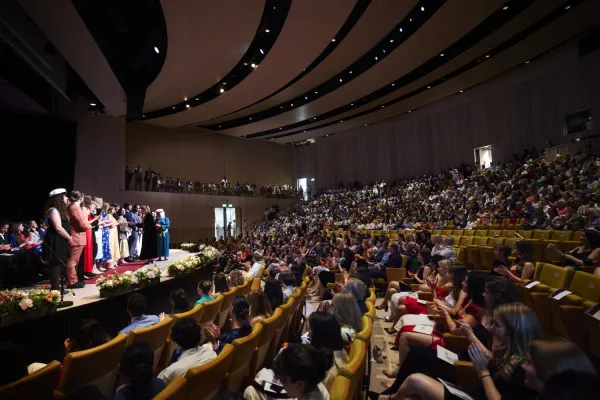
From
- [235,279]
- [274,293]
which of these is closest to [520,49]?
[235,279]

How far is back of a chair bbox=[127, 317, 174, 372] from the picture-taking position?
2706 millimetres

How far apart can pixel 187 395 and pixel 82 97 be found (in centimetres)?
1465

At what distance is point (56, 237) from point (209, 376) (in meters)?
4.25

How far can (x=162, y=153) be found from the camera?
21.6 meters

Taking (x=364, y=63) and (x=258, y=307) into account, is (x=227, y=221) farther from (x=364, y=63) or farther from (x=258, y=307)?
(x=258, y=307)

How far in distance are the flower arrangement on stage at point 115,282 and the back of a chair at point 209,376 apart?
293 centimetres

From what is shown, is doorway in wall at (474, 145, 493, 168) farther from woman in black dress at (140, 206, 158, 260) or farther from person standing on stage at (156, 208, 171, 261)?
woman in black dress at (140, 206, 158, 260)

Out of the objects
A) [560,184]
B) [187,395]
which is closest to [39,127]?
[187,395]

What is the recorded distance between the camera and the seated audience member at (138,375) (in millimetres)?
1964

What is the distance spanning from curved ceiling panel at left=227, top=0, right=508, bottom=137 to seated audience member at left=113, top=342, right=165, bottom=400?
42.5ft

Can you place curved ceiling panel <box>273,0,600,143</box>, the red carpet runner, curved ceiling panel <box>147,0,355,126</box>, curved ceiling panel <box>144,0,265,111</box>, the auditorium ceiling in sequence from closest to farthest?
the red carpet runner
the auditorium ceiling
curved ceiling panel <box>144,0,265,111</box>
curved ceiling panel <box>147,0,355,126</box>
curved ceiling panel <box>273,0,600,143</box>

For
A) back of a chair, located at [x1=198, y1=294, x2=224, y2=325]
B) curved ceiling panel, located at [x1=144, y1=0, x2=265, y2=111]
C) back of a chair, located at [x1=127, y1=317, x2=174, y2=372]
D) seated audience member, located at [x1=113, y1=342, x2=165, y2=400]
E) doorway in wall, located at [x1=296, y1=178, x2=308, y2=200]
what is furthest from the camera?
doorway in wall, located at [x1=296, y1=178, x2=308, y2=200]

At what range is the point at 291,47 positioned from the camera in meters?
14.0

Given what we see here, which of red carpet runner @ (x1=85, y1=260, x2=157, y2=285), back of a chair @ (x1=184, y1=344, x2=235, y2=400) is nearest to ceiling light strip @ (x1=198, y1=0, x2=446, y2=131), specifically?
red carpet runner @ (x1=85, y1=260, x2=157, y2=285)
